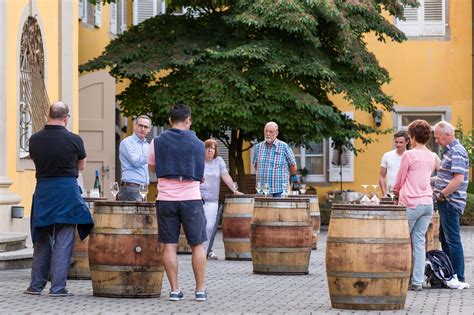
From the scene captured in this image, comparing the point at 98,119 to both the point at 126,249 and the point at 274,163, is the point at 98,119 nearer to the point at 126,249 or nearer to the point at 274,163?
the point at 274,163

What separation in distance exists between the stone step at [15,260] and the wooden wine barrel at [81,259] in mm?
1643

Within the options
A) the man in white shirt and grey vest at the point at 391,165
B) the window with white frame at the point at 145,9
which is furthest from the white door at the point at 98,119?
the man in white shirt and grey vest at the point at 391,165

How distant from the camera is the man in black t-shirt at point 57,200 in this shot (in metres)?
13.1

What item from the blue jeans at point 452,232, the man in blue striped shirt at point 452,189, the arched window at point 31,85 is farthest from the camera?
the arched window at point 31,85

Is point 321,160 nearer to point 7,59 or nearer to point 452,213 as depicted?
point 7,59

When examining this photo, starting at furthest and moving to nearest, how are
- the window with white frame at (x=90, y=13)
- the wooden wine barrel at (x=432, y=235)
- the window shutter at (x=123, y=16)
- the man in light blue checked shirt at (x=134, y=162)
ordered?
1. the window shutter at (x=123, y=16)
2. the window with white frame at (x=90, y=13)
3. the man in light blue checked shirt at (x=134, y=162)
4. the wooden wine barrel at (x=432, y=235)

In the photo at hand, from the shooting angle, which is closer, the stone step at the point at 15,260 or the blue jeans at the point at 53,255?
the blue jeans at the point at 53,255

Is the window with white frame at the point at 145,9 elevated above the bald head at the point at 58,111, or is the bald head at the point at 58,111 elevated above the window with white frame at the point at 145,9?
the window with white frame at the point at 145,9

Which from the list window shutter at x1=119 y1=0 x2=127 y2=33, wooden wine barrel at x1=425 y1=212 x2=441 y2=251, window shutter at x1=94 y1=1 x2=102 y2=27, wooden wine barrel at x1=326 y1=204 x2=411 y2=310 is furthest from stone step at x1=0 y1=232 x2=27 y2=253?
window shutter at x1=119 y1=0 x2=127 y2=33

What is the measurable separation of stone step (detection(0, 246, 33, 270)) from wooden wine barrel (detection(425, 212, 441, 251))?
4637 mm

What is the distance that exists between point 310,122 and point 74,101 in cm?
738

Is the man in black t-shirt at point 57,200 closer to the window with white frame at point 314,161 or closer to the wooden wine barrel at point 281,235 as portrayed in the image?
the wooden wine barrel at point 281,235

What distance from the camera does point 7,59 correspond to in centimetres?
1939

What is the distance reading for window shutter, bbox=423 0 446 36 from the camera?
35812mm
